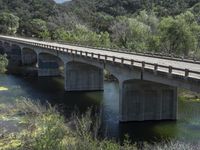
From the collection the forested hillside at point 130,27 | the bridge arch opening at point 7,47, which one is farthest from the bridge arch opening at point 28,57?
the bridge arch opening at point 7,47

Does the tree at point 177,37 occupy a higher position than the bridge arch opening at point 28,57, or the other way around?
the tree at point 177,37

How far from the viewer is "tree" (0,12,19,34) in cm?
16212

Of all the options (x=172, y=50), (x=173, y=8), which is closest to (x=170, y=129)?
(x=172, y=50)

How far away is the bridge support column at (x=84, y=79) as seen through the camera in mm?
66562

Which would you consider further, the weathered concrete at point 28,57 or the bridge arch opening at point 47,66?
the weathered concrete at point 28,57

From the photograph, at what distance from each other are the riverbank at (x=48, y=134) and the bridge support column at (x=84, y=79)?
18.2 m

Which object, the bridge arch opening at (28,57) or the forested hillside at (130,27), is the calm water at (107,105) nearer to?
the forested hillside at (130,27)

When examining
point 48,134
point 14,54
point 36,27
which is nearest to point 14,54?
point 14,54

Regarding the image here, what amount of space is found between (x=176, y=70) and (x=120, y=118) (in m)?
10.2

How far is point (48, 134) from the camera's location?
2364 centimetres

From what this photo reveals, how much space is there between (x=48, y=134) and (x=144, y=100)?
22.8 metres

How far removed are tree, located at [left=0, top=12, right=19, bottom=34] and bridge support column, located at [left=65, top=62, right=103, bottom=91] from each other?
331 feet

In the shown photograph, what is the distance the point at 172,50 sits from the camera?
249 ft

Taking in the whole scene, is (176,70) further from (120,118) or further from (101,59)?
(101,59)
